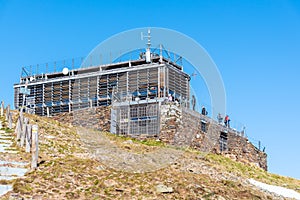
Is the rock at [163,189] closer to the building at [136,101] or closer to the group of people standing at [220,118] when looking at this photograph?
the building at [136,101]

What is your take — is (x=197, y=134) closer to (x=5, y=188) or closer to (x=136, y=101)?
(x=136, y=101)

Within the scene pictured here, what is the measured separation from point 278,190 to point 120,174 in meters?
12.5

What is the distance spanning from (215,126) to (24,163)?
1093 inches

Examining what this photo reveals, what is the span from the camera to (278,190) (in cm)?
3412

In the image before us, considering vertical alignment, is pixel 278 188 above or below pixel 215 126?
below

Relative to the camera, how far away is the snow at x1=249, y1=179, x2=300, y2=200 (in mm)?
33219

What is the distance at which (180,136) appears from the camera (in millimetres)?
42969

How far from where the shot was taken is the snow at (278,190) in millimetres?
33219

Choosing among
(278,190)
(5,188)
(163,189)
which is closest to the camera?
(5,188)

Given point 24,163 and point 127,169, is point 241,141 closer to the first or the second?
point 127,169

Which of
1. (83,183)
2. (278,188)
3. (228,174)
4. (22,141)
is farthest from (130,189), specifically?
(278,188)

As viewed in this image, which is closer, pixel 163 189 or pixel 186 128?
pixel 163 189

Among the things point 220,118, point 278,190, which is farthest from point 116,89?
point 278,190

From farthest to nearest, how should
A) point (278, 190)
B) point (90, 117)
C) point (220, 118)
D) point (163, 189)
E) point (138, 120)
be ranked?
point (220, 118) → point (90, 117) → point (138, 120) → point (278, 190) → point (163, 189)
